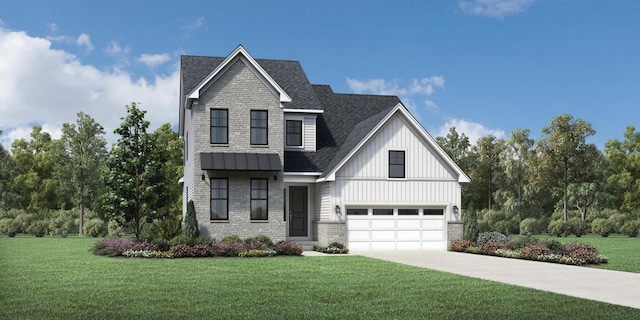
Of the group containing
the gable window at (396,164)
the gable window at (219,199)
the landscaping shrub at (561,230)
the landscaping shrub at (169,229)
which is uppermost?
the gable window at (396,164)

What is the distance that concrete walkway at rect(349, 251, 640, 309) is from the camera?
13.9 m

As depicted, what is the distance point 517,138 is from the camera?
6900cm

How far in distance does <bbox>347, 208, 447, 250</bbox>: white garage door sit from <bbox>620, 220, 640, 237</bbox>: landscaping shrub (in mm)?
25385

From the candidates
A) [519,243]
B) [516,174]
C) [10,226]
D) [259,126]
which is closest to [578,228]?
[516,174]

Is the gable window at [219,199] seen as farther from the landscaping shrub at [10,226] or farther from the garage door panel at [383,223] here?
the landscaping shrub at [10,226]

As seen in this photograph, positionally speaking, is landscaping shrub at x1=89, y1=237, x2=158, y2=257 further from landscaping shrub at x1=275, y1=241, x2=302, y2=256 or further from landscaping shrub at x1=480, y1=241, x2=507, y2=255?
landscaping shrub at x1=480, y1=241, x2=507, y2=255

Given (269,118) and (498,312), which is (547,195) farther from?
(498,312)

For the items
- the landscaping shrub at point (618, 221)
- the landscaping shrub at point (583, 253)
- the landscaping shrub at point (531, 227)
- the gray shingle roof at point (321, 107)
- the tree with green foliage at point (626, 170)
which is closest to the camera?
the landscaping shrub at point (583, 253)

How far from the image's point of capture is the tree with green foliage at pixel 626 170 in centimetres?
6775

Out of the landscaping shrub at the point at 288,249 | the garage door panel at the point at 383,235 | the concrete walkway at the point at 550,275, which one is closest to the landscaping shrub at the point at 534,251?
the concrete walkway at the point at 550,275

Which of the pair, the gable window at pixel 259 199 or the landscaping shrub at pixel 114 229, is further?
the landscaping shrub at pixel 114 229

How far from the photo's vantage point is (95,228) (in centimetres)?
4597

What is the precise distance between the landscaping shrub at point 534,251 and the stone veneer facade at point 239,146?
10323 millimetres

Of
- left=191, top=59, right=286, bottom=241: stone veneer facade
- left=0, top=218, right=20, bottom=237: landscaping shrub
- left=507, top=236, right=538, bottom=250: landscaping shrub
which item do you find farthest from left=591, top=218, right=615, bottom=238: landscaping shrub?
left=0, top=218, right=20, bottom=237: landscaping shrub
